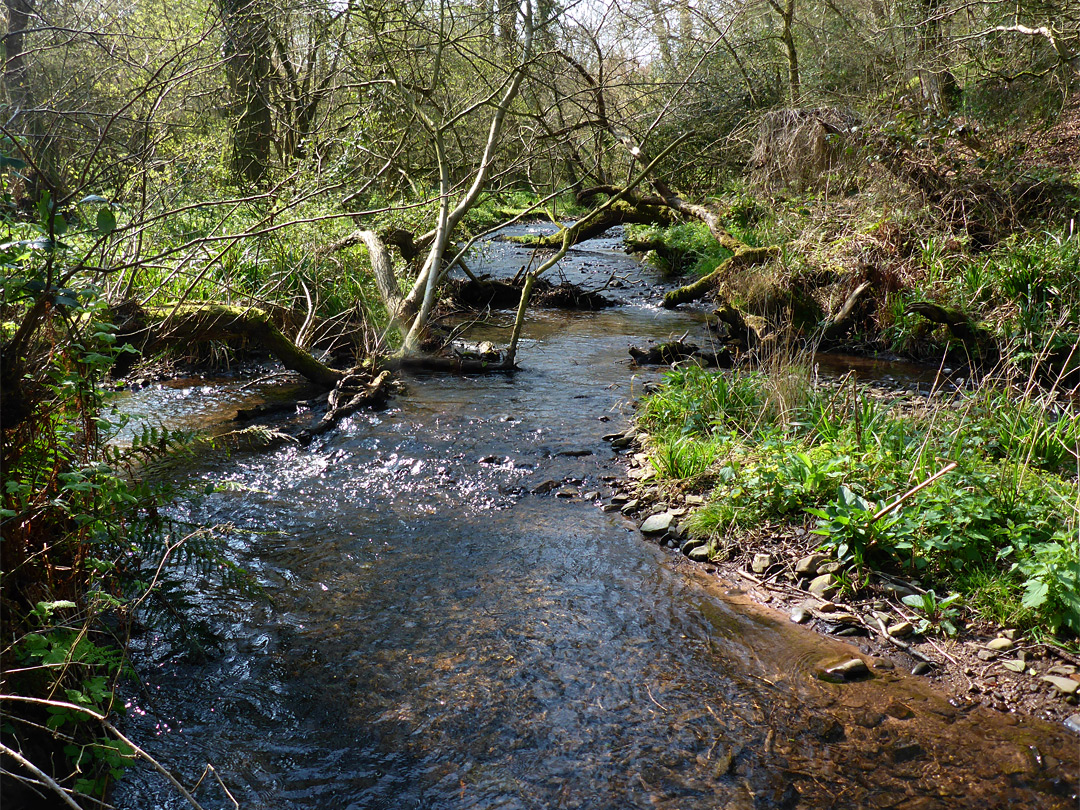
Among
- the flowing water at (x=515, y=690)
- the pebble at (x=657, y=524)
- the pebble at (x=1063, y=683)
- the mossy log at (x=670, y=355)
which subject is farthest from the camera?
the mossy log at (x=670, y=355)

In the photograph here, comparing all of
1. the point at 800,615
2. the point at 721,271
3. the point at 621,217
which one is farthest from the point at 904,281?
the point at 800,615

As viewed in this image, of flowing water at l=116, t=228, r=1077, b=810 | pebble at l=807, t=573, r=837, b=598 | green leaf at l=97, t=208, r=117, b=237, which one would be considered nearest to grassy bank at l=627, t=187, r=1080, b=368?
pebble at l=807, t=573, r=837, b=598

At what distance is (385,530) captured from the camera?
480 centimetres

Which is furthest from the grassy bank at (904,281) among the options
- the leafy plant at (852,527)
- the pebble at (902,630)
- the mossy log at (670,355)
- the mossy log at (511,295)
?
the pebble at (902,630)

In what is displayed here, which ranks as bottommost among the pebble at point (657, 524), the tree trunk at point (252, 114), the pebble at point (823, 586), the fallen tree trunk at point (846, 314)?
the pebble at point (823, 586)

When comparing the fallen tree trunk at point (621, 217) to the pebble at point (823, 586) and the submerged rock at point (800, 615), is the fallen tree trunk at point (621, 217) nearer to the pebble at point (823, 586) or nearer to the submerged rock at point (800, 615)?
A: the pebble at point (823, 586)

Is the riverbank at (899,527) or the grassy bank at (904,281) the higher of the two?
the grassy bank at (904,281)

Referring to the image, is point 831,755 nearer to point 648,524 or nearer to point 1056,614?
point 1056,614

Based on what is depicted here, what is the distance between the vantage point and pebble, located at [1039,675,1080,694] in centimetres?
313

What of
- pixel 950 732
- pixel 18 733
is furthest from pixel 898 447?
pixel 18 733

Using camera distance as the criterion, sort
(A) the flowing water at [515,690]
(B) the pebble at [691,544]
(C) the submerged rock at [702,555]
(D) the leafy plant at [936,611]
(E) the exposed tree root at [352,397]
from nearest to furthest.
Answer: (A) the flowing water at [515,690] → (D) the leafy plant at [936,611] → (C) the submerged rock at [702,555] → (B) the pebble at [691,544] → (E) the exposed tree root at [352,397]

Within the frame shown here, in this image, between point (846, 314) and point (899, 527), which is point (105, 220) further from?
point (846, 314)

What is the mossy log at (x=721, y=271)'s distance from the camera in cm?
1076

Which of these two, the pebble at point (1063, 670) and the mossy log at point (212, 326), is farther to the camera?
the mossy log at point (212, 326)
